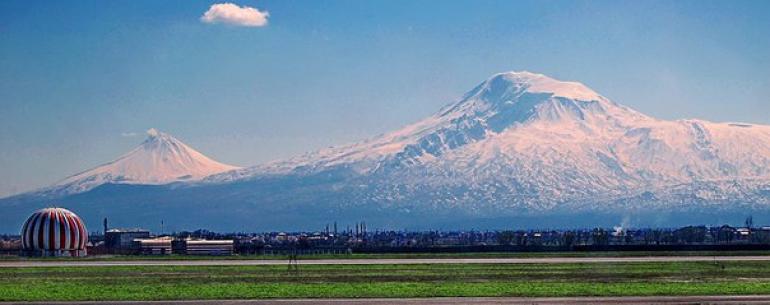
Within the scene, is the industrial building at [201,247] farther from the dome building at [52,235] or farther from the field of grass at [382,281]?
the field of grass at [382,281]

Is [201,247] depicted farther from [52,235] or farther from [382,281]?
[382,281]

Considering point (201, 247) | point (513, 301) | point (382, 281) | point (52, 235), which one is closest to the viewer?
point (513, 301)

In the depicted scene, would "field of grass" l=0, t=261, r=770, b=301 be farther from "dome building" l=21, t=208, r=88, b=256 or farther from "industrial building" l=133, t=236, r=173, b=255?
"industrial building" l=133, t=236, r=173, b=255

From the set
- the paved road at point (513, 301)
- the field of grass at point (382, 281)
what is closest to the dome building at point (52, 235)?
the field of grass at point (382, 281)

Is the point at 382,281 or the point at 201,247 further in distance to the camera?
the point at 201,247

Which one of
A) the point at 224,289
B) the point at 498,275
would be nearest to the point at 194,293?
the point at 224,289

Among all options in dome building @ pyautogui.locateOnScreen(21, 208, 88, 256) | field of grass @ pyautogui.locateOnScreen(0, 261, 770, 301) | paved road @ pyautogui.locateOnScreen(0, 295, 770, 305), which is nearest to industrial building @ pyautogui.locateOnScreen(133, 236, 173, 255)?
dome building @ pyautogui.locateOnScreen(21, 208, 88, 256)

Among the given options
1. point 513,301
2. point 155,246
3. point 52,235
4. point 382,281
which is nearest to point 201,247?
point 155,246
